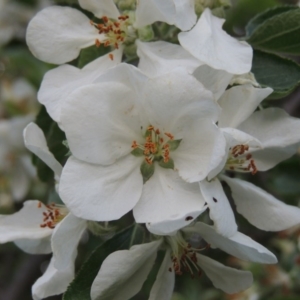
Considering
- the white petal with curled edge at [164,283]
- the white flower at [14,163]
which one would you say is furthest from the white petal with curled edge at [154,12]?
the white flower at [14,163]

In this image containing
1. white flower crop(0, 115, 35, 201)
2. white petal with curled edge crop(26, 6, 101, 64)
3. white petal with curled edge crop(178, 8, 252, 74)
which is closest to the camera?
white petal with curled edge crop(178, 8, 252, 74)

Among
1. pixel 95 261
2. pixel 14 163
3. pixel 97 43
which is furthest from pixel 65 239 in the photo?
pixel 14 163

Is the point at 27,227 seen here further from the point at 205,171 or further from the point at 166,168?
the point at 205,171

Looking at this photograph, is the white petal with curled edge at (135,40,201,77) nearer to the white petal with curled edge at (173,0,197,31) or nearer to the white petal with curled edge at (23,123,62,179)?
the white petal with curled edge at (173,0,197,31)

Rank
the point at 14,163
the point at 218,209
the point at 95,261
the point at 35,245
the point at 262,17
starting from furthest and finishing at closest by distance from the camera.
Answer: the point at 14,163
the point at 262,17
the point at 35,245
the point at 95,261
the point at 218,209

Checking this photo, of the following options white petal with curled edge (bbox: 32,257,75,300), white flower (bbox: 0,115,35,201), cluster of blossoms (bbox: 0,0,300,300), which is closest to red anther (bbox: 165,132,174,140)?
cluster of blossoms (bbox: 0,0,300,300)

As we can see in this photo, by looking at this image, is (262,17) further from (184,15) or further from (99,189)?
(99,189)
